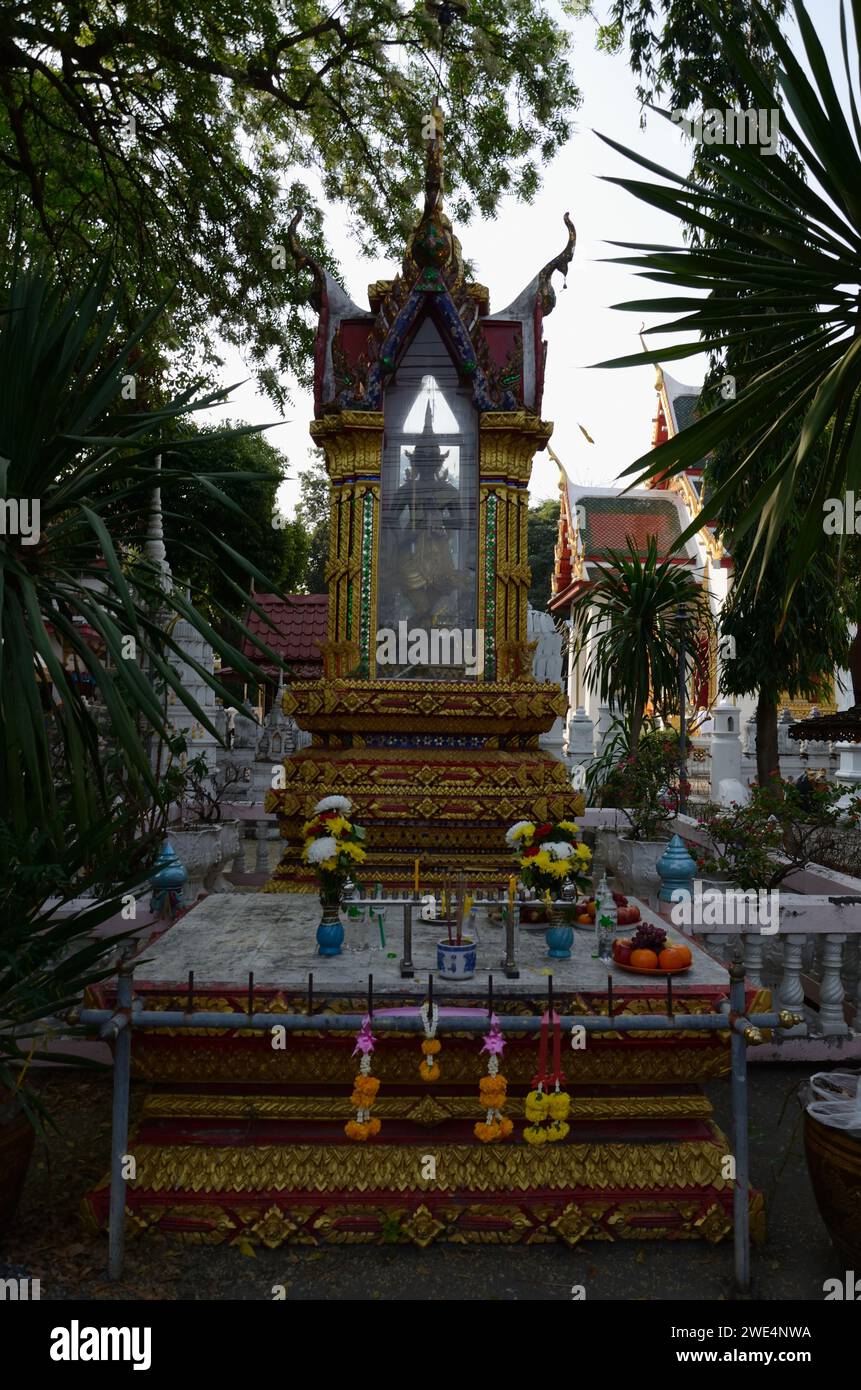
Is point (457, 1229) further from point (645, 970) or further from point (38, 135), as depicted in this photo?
point (38, 135)

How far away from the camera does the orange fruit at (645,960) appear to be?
4.67 metres

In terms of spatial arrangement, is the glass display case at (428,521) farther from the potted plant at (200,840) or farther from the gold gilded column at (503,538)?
the potted plant at (200,840)

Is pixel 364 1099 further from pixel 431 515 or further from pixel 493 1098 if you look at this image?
pixel 431 515

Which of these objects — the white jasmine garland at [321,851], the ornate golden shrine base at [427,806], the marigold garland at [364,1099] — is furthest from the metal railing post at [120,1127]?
the ornate golden shrine base at [427,806]

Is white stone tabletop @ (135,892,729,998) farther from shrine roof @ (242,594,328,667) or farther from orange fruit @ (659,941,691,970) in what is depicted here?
shrine roof @ (242,594,328,667)

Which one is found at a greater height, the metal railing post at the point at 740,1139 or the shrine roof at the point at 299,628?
the shrine roof at the point at 299,628

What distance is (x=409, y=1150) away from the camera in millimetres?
4422

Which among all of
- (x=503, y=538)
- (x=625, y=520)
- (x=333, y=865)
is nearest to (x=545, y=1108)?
(x=333, y=865)

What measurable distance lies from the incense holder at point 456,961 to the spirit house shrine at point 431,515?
358cm

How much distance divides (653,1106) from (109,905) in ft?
9.37

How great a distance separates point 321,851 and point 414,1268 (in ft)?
6.67

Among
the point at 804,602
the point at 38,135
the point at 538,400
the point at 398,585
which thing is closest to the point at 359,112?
the point at 38,135

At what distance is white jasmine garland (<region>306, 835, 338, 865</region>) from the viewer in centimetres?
493

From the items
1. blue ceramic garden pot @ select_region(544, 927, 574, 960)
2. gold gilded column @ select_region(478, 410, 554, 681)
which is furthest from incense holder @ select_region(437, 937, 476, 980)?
gold gilded column @ select_region(478, 410, 554, 681)
